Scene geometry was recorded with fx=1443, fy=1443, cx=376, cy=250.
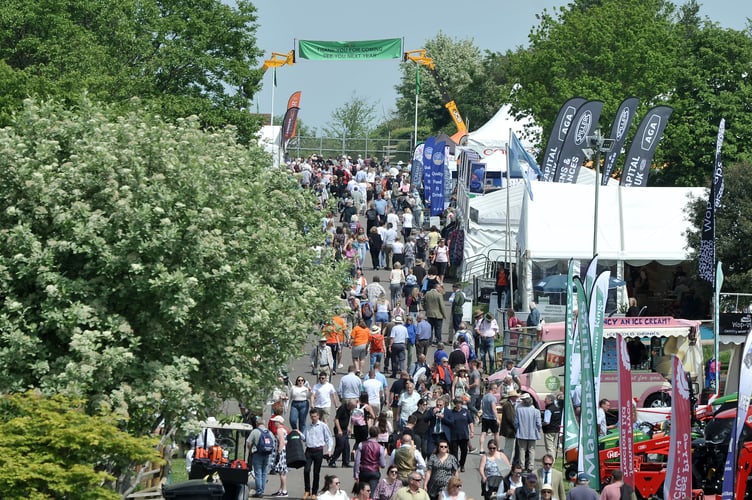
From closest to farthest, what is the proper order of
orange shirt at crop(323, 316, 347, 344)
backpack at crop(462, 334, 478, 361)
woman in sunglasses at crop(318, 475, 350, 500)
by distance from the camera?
woman in sunglasses at crop(318, 475, 350, 500)
orange shirt at crop(323, 316, 347, 344)
backpack at crop(462, 334, 478, 361)

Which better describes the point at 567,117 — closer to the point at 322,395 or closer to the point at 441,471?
the point at 322,395

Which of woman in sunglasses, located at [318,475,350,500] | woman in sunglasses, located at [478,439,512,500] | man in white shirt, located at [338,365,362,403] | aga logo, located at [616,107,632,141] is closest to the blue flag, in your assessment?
aga logo, located at [616,107,632,141]

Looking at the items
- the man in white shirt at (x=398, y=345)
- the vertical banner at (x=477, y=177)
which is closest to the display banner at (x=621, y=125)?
the vertical banner at (x=477, y=177)

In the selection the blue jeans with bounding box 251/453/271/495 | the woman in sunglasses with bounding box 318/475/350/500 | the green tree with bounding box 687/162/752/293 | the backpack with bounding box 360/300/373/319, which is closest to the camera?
the woman in sunglasses with bounding box 318/475/350/500

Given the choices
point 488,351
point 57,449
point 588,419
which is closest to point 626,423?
point 588,419

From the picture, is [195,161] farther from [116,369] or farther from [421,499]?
[421,499]

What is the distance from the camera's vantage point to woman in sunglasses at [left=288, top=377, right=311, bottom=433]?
76.5ft

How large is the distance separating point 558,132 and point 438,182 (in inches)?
242

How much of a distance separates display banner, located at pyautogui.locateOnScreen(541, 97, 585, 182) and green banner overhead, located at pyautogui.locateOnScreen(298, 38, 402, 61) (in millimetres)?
31025

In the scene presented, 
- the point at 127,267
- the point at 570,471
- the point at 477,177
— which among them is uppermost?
the point at 477,177

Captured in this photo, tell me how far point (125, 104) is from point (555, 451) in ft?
75.7

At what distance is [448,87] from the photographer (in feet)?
350

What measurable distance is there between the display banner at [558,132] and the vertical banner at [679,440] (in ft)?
82.2

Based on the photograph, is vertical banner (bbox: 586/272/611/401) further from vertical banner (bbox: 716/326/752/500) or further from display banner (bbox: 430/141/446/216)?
display banner (bbox: 430/141/446/216)
